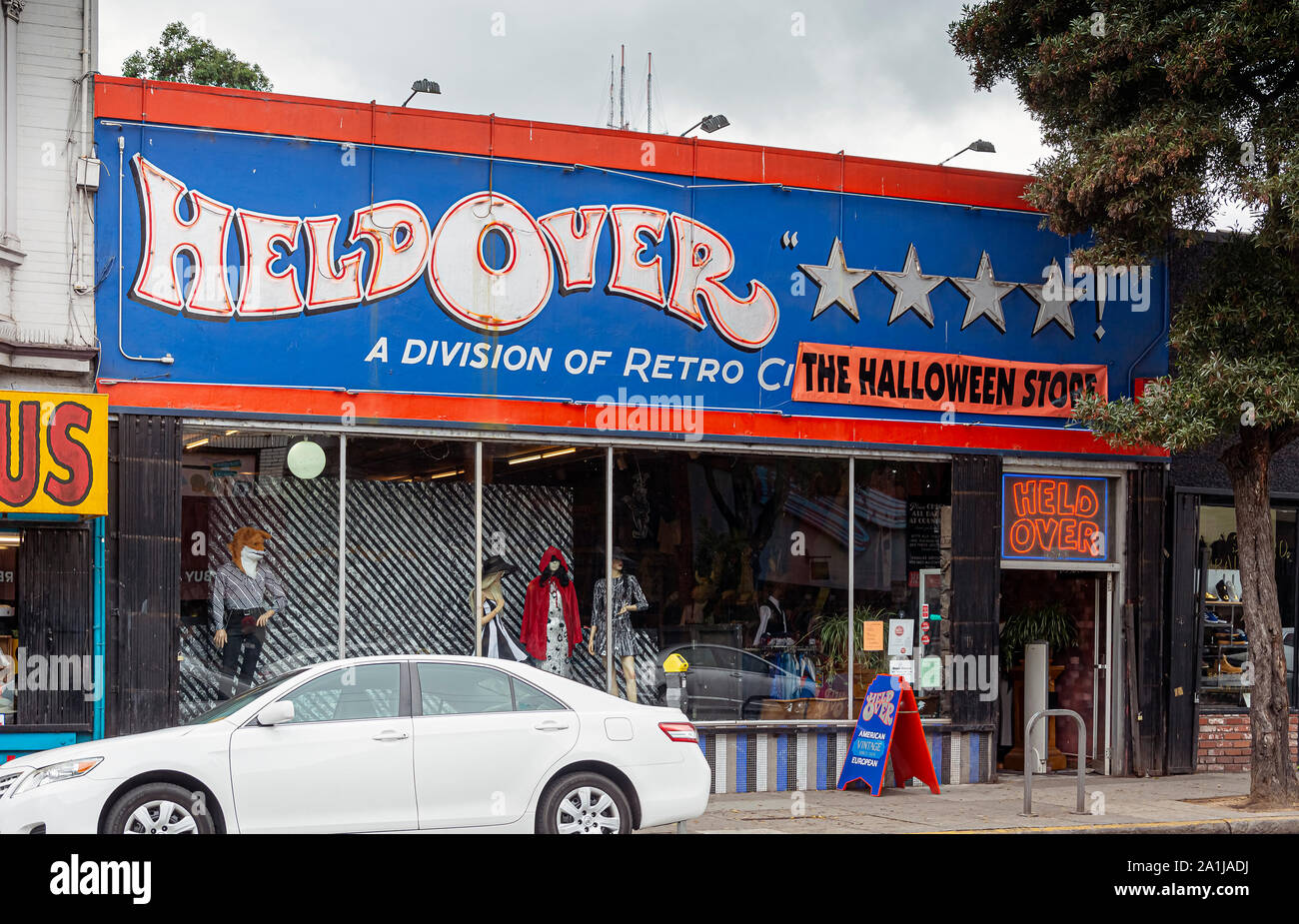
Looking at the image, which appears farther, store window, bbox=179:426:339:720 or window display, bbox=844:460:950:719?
window display, bbox=844:460:950:719

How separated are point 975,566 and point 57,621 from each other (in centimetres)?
920

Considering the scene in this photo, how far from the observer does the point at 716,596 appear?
47.0 feet

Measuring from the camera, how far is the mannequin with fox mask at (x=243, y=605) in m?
12.6

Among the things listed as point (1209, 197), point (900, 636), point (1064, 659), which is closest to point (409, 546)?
point (900, 636)

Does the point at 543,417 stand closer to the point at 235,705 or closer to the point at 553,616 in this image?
the point at 553,616

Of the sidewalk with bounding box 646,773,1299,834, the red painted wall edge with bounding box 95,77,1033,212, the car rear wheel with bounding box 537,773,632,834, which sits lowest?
the sidewalk with bounding box 646,773,1299,834

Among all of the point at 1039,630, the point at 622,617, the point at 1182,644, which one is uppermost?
the point at 622,617

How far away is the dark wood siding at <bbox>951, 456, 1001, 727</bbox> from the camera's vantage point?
15.0m

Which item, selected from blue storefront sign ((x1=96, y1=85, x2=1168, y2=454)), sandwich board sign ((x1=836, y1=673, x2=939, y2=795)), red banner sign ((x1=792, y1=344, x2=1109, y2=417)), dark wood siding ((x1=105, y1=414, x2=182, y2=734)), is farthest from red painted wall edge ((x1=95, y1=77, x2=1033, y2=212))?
sandwich board sign ((x1=836, y1=673, x2=939, y2=795))

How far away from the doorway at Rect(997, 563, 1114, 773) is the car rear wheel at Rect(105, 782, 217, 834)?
9.75 meters

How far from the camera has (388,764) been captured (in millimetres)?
9234

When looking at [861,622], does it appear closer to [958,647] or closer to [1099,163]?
[958,647]

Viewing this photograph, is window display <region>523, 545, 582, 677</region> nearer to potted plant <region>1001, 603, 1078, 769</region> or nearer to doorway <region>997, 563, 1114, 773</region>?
doorway <region>997, 563, 1114, 773</region>

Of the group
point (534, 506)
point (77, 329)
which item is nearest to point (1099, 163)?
point (534, 506)
